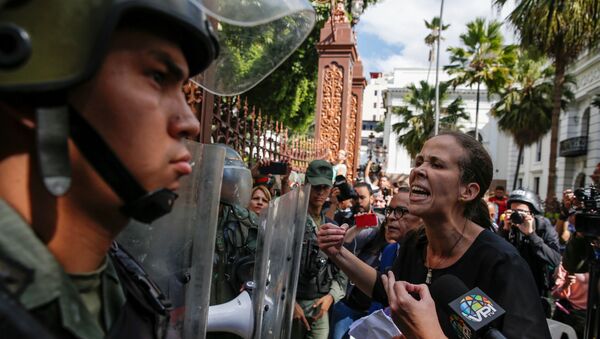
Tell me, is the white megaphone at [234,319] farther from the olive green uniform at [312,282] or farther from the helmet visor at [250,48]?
the olive green uniform at [312,282]

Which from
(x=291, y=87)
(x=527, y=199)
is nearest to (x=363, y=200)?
(x=527, y=199)

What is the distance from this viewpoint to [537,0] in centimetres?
1520

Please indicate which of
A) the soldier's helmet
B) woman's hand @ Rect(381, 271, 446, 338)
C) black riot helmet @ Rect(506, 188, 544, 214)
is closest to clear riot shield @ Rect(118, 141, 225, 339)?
woman's hand @ Rect(381, 271, 446, 338)

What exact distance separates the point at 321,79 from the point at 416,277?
298 inches

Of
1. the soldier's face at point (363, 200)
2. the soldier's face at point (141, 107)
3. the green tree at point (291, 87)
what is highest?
the green tree at point (291, 87)

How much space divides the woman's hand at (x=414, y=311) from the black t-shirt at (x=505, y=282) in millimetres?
268

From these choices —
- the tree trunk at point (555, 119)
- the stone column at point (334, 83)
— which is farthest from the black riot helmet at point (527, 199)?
the tree trunk at point (555, 119)

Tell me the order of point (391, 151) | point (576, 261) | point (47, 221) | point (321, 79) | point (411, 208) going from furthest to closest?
1. point (391, 151)
2. point (321, 79)
3. point (576, 261)
4. point (411, 208)
5. point (47, 221)

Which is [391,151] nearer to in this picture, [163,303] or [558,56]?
[558,56]

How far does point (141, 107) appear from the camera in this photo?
0.89 m

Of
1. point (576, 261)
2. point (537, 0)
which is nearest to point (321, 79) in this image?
point (576, 261)

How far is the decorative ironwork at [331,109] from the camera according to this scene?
959cm

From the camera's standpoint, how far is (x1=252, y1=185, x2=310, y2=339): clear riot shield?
6.86 ft

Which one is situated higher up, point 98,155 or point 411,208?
point 98,155
